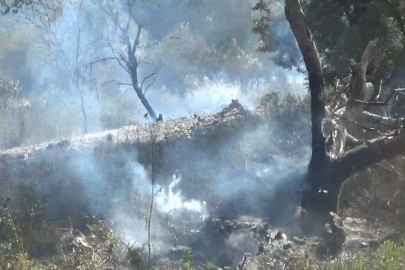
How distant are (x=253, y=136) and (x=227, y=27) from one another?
16.5 metres

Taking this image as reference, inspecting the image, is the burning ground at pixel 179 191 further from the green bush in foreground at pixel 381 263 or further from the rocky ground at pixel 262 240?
the green bush in foreground at pixel 381 263

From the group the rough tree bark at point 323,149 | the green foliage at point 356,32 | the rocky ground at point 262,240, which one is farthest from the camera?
Result: the green foliage at point 356,32

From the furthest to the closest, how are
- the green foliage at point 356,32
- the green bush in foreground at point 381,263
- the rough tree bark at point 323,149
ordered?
the green foliage at point 356,32
the rough tree bark at point 323,149
the green bush in foreground at point 381,263

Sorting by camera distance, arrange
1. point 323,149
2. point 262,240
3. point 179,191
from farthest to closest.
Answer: point 179,191 < point 323,149 < point 262,240

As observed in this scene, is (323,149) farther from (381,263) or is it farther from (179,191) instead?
(381,263)

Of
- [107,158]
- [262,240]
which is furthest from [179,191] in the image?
[262,240]

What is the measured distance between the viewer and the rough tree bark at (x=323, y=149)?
8.35 metres

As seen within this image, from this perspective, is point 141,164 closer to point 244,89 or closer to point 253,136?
point 253,136

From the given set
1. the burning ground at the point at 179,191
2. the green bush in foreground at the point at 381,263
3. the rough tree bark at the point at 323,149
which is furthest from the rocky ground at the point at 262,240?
the green bush in foreground at the point at 381,263

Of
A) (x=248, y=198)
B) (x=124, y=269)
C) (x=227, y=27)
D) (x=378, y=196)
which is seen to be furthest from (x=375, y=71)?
(x=227, y=27)

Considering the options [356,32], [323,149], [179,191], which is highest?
[356,32]

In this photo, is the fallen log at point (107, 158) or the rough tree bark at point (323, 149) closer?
the rough tree bark at point (323, 149)

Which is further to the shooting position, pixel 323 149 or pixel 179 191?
pixel 179 191

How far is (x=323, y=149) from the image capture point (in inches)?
356
